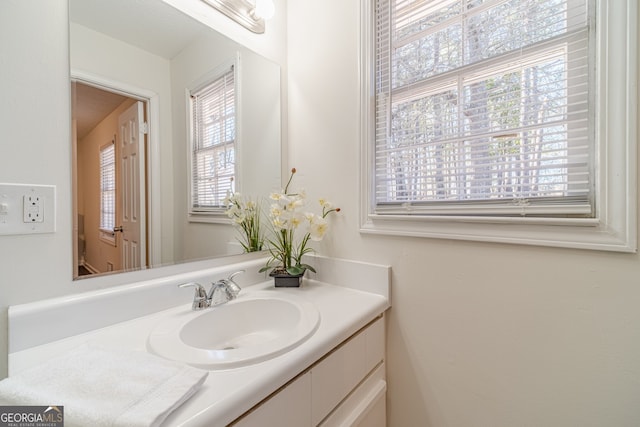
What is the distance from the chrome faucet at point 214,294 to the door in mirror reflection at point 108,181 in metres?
0.21

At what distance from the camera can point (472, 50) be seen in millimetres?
915

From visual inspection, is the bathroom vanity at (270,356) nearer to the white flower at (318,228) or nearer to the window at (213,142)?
the white flower at (318,228)

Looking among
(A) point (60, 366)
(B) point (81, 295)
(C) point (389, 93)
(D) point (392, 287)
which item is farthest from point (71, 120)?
(D) point (392, 287)

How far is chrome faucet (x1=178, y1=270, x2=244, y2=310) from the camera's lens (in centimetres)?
92

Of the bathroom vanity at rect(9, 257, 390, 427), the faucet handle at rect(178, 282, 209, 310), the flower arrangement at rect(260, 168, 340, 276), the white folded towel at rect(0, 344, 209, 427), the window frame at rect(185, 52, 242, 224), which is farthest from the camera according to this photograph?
the flower arrangement at rect(260, 168, 340, 276)

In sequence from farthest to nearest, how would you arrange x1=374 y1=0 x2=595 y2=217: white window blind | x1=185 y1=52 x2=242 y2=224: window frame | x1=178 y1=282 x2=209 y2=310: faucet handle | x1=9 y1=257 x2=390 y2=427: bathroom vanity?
x1=185 y1=52 x2=242 y2=224: window frame < x1=178 y1=282 x2=209 y2=310: faucet handle < x1=374 y1=0 x2=595 y2=217: white window blind < x1=9 y1=257 x2=390 y2=427: bathroom vanity

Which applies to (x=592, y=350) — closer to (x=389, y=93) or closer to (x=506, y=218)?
(x=506, y=218)

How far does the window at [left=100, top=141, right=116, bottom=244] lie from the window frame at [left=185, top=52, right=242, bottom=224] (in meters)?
0.24

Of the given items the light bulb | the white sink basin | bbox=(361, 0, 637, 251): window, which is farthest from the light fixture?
the white sink basin

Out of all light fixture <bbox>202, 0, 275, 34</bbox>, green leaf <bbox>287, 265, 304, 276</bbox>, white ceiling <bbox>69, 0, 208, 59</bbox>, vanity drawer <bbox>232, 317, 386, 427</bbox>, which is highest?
light fixture <bbox>202, 0, 275, 34</bbox>

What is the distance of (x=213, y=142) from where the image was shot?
116 cm

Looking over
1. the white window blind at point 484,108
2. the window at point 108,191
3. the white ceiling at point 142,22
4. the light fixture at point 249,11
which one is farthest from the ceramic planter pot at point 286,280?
the light fixture at point 249,11

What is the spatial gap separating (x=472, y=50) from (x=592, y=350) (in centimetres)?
97

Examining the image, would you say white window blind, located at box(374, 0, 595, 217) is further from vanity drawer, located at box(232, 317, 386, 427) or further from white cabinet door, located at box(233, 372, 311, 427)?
white cabinet door, located at box(233, 372, 311, 427)
